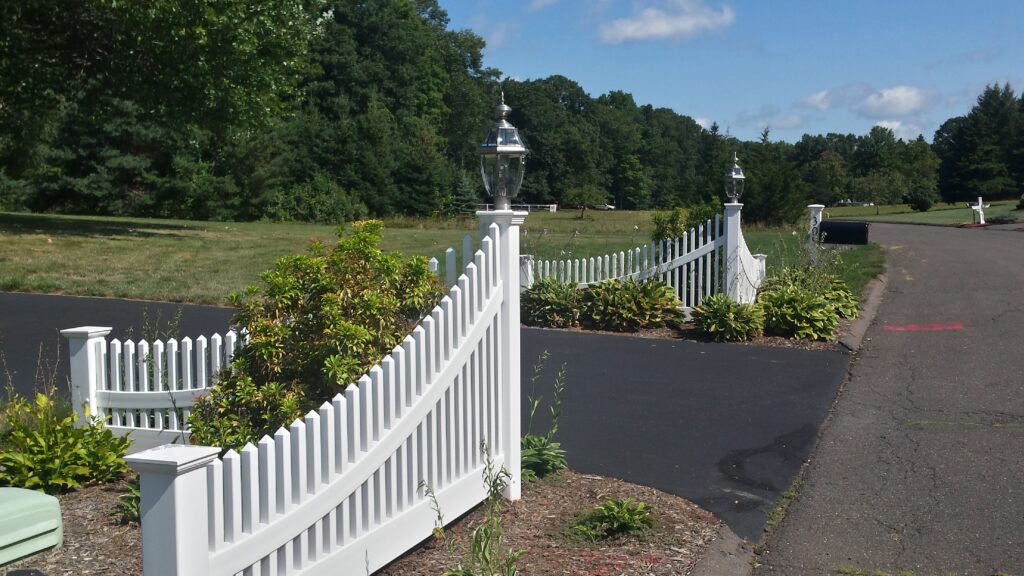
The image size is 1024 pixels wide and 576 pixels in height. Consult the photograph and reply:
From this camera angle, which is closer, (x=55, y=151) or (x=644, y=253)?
(x=644, y=253)

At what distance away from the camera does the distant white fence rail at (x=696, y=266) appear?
12461 millimetres

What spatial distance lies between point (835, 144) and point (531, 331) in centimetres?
10432

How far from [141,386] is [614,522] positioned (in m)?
3.61

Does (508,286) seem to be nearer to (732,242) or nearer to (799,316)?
(799,316)

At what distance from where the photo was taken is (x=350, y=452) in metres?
4.11

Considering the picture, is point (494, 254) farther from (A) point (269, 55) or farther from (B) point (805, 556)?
(A) point (269, 55)

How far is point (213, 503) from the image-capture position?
3.30 meters

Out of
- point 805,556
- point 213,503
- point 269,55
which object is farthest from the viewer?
point 269,55

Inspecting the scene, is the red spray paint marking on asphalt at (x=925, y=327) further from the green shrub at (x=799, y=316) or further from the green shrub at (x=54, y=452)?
the green shrub at (x=54, y=452)

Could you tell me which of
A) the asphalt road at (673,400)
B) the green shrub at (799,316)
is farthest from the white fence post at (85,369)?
the green shrub at (799,316)

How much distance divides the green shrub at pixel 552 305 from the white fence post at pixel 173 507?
951 centimetres

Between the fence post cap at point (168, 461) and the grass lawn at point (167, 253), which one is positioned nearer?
the fence post cap at point (168, 461)

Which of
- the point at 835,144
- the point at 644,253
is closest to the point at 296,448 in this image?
the point at 644,253

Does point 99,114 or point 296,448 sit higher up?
point 99,114
